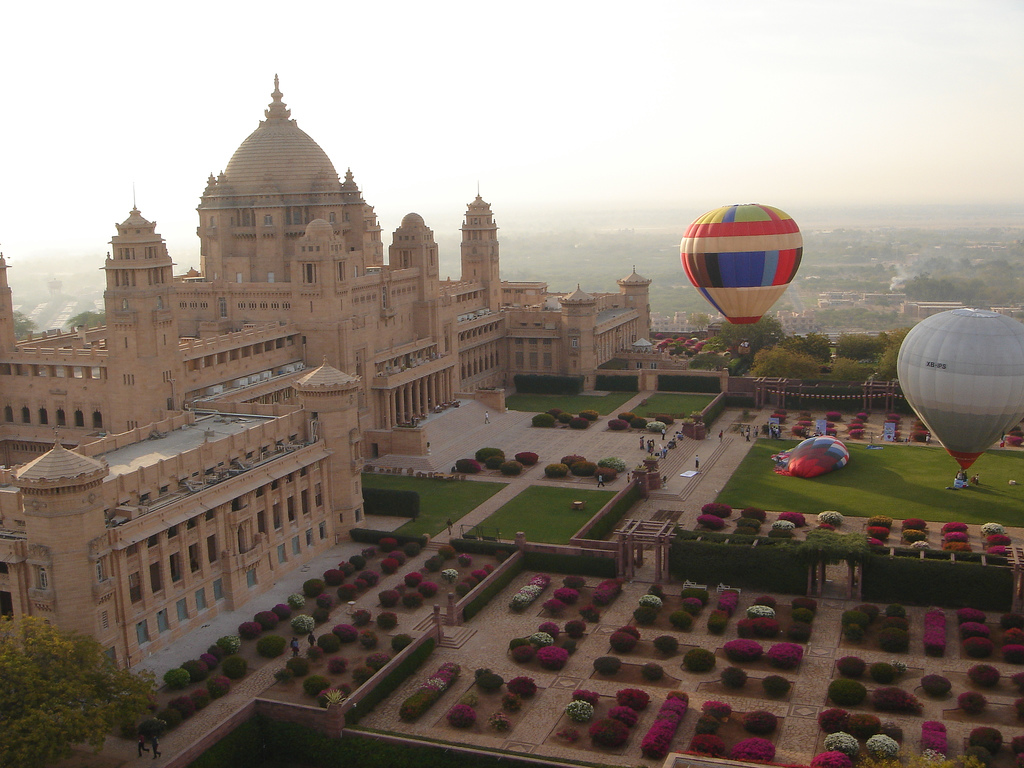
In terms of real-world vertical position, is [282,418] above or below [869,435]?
above

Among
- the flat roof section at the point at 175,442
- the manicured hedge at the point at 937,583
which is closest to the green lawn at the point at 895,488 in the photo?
the manicured hedge at the point at 937,583

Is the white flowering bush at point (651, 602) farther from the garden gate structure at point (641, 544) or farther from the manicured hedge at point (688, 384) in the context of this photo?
the manicured hedge at point (688, 384)

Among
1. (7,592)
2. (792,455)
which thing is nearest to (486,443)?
(792,455)

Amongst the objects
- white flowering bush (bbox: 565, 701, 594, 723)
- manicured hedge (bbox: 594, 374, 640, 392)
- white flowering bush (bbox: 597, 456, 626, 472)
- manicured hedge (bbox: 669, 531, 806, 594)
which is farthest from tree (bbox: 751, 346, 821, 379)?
white flowering bush (bbox: 565, 701, 594, 723)

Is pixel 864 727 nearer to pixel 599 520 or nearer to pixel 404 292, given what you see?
pixel 599 520

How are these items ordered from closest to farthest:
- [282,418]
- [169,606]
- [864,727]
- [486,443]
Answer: [864,727] → [169,606] → [282,418] → [486,443]

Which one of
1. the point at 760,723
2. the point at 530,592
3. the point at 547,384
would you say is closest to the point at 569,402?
the point at 547,384
